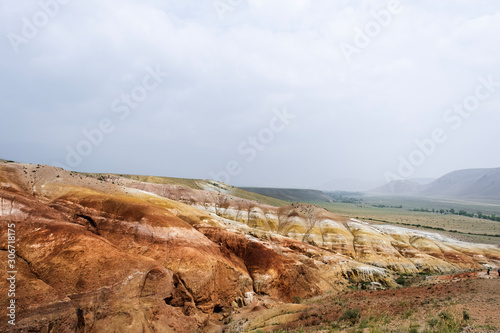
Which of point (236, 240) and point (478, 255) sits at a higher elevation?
point (236, 240)

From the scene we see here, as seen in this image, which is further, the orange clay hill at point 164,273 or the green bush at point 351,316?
the orange clay hill at point 164,273

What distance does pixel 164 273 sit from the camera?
25109mm

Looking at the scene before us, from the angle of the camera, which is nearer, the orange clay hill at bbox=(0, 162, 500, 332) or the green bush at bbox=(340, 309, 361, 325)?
the green bush at bbox=(340, 309, 361, 325)

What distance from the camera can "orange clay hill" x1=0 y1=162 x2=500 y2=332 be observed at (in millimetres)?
18844

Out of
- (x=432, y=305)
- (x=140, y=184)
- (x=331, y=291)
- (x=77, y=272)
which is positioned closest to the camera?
(x=432, y=305)

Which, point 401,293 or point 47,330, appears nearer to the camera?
point 47,330

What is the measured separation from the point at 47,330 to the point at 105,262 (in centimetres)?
637

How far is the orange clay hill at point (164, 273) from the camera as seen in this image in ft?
61.8

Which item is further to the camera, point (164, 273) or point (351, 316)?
point (164, 273)

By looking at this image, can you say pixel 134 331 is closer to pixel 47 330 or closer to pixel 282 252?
pixel 47 330

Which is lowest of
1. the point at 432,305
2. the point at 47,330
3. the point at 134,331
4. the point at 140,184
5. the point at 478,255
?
the point at 478,255

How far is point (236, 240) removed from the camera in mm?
38750

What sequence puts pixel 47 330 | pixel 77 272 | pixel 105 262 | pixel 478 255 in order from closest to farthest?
pixel 47 330 < pixel 77 272 < pixel 105 262 < pixel 478 255

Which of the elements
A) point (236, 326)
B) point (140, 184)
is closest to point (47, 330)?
point (236, 326)
